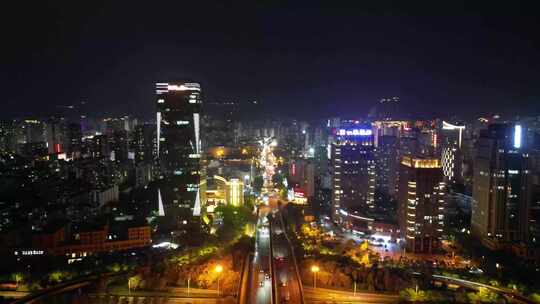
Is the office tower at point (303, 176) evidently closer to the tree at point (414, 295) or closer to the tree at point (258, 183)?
the tree at point (258, 183)

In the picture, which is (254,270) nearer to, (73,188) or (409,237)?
(409,237)

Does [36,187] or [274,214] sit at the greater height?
[36,187]

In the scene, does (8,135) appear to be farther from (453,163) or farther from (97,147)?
(453,163)

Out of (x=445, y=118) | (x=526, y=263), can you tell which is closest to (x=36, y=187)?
(x=526, y=263)

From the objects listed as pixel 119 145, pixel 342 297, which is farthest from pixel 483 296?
pixel 119 145

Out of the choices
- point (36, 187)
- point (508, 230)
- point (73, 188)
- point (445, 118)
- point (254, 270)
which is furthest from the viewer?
point (445, 118)

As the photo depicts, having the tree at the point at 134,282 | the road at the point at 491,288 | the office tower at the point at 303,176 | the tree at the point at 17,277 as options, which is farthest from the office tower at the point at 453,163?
the tree at the point at 17,277

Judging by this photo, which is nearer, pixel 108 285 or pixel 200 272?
pixel 108 285
